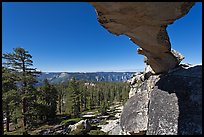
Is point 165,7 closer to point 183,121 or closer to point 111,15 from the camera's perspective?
point 111,15

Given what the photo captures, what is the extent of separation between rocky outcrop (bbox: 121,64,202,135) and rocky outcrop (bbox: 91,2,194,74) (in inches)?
116

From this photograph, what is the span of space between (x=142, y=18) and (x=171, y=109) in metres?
5.58

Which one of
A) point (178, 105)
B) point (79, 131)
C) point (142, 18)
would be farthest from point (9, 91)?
point (142, 18)

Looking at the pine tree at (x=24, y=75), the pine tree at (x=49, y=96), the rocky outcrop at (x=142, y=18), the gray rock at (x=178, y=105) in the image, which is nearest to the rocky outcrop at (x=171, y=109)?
the gray rock at (x=178, y=105)

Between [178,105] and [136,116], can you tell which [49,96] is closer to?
[136,116]

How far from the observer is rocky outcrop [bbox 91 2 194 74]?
7.36 meters

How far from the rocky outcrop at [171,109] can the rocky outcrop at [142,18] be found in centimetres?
295

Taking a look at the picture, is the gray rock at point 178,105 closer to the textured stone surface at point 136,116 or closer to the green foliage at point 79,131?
the textured stone surface at point 136,116

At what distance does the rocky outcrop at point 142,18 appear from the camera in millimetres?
7357

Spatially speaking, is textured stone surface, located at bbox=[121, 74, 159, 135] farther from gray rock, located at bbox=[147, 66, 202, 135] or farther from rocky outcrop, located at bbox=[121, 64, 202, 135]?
gray rock, located at bbox=[147, 66, 202, 135]

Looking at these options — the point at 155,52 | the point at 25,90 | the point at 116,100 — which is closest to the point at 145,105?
the point at 155,52

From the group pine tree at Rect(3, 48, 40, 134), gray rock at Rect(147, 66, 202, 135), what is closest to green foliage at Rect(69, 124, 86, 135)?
pine tree at Rect(3, 48, 40, 134)

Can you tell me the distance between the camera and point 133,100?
14.5 meters

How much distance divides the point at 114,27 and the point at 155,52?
6283 mm
